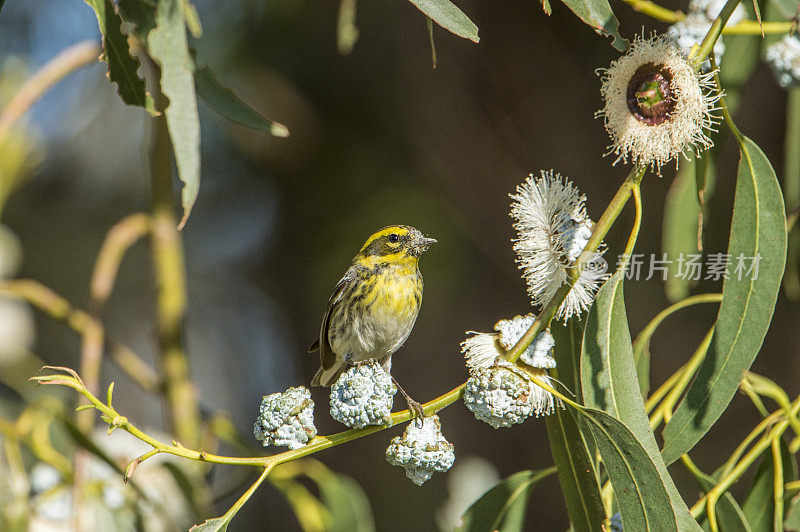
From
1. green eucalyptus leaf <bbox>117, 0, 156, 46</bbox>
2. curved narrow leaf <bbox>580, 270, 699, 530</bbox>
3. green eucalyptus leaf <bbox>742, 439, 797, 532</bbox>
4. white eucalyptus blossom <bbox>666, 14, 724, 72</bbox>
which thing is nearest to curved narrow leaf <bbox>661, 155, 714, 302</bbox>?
white eucalyptus blossom <bbox>666, 14, 724, 72</bbox>

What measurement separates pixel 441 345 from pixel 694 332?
3.07 feet

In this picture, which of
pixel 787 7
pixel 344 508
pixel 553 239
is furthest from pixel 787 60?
pixel 344 508

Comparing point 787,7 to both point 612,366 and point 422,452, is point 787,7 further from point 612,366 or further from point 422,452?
point 422,452

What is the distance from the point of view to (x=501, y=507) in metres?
1.39

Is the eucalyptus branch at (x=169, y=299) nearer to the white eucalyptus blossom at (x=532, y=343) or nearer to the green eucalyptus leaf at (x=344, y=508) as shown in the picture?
the green eucalyptus leaf at (x=344, y=508)

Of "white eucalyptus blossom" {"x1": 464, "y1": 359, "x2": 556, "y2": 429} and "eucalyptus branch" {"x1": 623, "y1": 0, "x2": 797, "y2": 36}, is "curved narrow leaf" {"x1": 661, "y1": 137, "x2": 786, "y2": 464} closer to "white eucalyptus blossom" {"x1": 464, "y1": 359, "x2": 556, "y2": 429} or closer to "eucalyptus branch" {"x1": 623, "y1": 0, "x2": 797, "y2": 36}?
"eucalyptus branch" {"x1": 623, "y1": 0, "x2": 797, "y2": 36}

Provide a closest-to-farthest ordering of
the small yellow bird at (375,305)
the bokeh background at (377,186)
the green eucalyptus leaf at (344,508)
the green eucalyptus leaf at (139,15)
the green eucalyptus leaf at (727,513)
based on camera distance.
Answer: the green eucalyptus leaf at (139,15), the green eucalyptus leaf at (727,513), the small yellow bird at (375,305), the green eucalyptus leaf at (344,508), the bokeh background at (377,186)

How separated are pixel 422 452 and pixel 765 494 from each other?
82cm

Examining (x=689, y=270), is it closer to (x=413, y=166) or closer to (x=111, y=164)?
(x=413, y=166)

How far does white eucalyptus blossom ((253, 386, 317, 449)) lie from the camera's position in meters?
0.84

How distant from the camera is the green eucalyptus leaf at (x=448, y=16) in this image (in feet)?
3.30

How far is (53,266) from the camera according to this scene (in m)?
4.83

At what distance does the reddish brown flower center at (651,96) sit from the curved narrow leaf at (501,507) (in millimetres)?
696

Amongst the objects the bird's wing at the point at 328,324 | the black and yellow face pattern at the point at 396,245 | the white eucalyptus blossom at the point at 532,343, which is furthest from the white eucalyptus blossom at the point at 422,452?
the bird's wing at the point at 328,324
